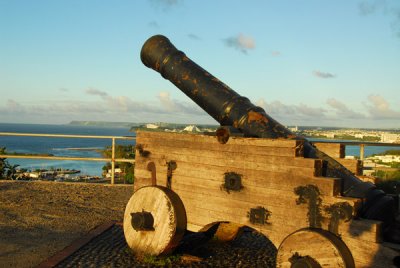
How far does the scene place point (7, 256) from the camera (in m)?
4.38

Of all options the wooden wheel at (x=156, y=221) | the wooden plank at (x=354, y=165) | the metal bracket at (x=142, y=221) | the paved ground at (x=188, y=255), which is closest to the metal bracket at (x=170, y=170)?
the wooden wheel at (x=156, y=221)

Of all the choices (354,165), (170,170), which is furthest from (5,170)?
(354,165)

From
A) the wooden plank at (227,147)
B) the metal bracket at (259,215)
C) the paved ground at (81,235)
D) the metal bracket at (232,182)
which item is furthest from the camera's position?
the paved ground at (81,235)

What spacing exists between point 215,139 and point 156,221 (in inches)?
38.4

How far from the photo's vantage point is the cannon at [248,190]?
3195 mm

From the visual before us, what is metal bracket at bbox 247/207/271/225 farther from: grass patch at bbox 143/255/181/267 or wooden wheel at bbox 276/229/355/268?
grass patch at bbox 143/255/181/267

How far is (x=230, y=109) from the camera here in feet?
14.0

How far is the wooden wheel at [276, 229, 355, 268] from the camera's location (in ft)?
10.2

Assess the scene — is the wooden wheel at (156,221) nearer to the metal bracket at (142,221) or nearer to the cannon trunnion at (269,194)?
the metal bracket at (142,221)

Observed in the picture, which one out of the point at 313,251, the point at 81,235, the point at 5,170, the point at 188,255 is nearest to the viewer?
the point at 313,251

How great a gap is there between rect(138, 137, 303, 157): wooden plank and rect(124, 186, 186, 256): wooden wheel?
1.54ft

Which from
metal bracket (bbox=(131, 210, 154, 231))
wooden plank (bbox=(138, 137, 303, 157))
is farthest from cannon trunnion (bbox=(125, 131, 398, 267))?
metal bracket (bbox=(131, 210, 154, 231))

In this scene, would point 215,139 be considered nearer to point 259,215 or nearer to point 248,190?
point 248,190

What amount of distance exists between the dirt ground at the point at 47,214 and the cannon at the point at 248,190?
117 cm
